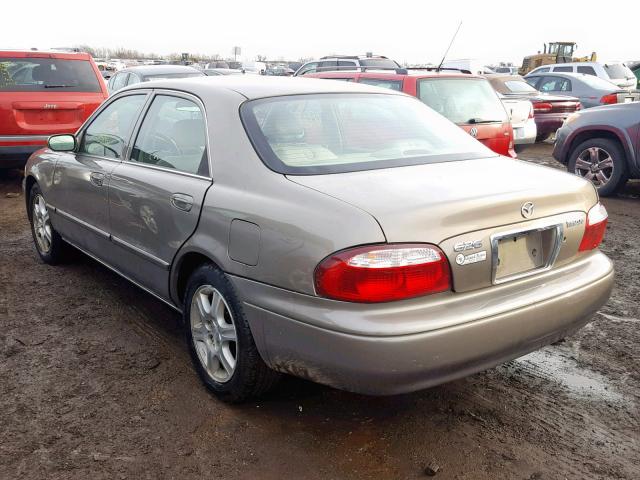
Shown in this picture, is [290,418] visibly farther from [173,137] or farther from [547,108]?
[547,108]

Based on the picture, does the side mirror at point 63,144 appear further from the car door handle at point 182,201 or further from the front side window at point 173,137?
the car door handle at point 182,201

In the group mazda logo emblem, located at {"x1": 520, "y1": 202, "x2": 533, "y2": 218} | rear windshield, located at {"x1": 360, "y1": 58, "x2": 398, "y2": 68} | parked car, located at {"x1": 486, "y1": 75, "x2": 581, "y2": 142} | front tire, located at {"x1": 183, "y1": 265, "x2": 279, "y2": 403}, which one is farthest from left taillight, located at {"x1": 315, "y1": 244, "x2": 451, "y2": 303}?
rear windshield, located at {"x1": 360, "y1": 58, "x2": 398, "y2": 68}

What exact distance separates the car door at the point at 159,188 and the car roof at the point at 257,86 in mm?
78

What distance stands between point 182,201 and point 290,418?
1.20 metres

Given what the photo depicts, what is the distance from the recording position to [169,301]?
140 inches

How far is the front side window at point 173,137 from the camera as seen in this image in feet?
11.0

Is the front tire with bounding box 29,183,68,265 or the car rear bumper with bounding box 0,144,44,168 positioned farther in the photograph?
the car rear bumper with bounding box 0,144,44,168

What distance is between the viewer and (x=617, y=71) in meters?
20.6

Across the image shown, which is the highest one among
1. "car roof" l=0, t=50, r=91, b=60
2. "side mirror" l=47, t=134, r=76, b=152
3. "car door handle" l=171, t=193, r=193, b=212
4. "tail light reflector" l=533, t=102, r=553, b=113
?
"car roof" l=0, t=50, r=91, b=60

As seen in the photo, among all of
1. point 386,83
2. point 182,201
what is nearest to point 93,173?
point 182,201

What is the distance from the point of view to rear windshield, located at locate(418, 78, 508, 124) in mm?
7582

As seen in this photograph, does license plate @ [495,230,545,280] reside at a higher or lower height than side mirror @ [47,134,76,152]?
lower

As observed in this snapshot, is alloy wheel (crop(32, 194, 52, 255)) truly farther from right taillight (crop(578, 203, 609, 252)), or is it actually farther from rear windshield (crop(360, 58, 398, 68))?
rear windshield (crop(360, 58, 398, 68))

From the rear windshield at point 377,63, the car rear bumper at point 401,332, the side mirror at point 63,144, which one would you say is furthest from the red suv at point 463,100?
the rear windshield at point 377,63
